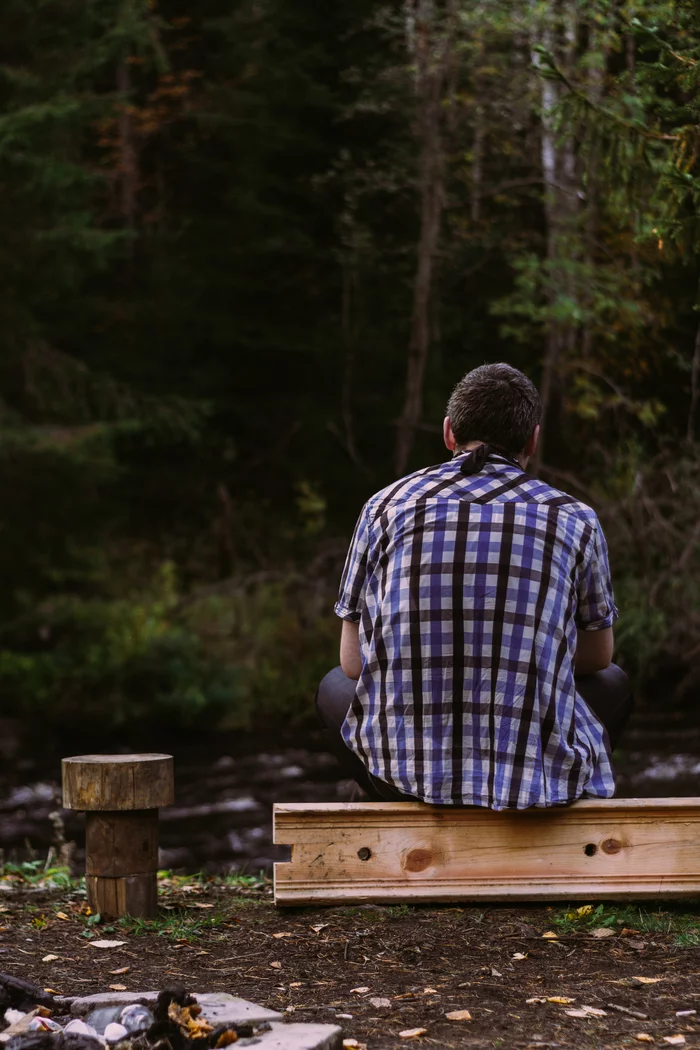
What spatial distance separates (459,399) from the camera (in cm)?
396

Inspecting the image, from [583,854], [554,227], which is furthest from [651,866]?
[554,227]

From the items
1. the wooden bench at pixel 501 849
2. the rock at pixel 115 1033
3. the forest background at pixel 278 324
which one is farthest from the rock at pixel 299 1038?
the forest background at pixel 278 324

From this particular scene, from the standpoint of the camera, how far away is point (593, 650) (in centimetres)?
396

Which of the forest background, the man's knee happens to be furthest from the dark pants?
the forest background

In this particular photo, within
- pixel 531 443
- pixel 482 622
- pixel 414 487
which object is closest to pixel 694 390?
pixel 531 443

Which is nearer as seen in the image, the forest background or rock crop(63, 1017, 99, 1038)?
rock crop(63, 1017, 99, 1038)

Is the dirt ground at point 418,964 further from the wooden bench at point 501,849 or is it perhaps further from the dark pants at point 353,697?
the dark pants at point 353,697

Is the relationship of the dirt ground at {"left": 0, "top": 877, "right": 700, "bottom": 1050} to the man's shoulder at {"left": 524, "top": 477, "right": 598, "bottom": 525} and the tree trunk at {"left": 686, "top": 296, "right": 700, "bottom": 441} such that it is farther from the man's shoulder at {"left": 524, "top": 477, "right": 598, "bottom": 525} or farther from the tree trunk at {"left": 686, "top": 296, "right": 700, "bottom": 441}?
the tree trunk at {"left": 686, "top": 296, "right": 700, "bottom": 441}

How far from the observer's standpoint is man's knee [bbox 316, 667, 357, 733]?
412cm

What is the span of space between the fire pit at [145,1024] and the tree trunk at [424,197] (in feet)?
43.3

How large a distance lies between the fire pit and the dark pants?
114 centimetres

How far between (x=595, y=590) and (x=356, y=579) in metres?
0.72

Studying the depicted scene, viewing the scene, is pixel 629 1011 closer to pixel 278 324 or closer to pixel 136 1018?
pixel 136 1018

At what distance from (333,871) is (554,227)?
12670mm
